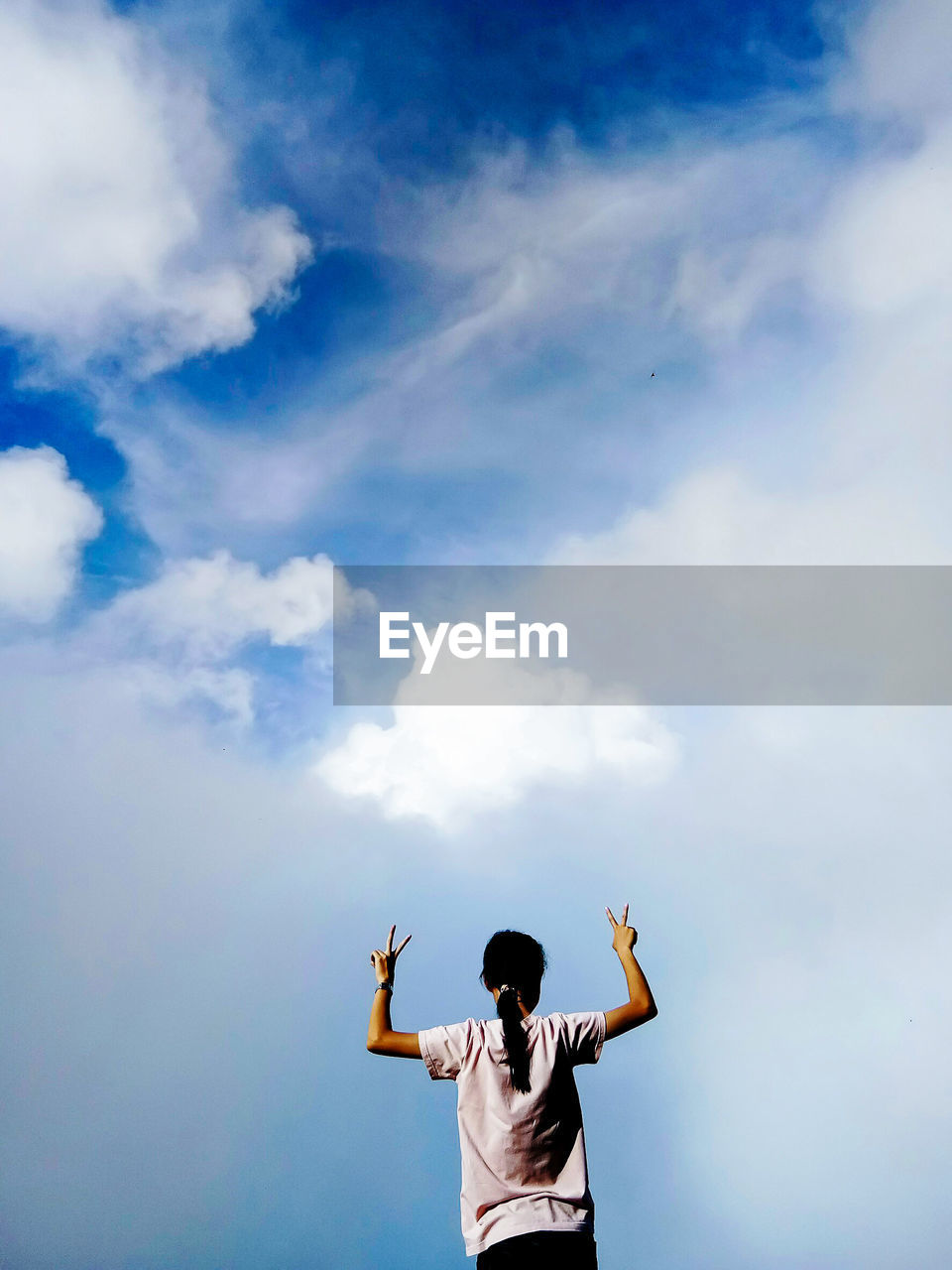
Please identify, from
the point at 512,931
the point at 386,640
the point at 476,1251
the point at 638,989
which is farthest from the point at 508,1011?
the point at 386,640

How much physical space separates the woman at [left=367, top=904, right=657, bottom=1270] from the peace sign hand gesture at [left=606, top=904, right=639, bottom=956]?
13 centimetres

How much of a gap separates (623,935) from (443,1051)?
0.98 metres

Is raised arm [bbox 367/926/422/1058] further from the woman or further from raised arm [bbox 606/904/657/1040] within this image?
raised arm [bbox 606/904/657/1040]

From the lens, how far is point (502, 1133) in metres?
3.12

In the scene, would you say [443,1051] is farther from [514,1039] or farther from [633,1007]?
[633,1007]

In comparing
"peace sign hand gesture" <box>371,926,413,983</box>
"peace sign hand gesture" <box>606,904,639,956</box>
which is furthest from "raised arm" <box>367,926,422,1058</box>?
"peace sign hand gesture" <box>606,904,639,956</box>

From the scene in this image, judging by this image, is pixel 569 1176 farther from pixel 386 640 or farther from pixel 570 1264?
pixel 386 640

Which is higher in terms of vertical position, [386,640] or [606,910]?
[386,640]

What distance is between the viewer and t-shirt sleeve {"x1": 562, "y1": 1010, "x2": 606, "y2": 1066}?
10.8ft

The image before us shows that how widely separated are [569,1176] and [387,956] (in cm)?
117

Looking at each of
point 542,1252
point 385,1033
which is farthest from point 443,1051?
point 542,1252

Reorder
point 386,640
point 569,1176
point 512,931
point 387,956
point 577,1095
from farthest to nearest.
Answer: point 386,640 < point 387,956 < point 512,931 < point 577,1095 < point 569,1176

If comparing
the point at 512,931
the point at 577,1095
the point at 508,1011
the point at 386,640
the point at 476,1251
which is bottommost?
the point at 476,1251

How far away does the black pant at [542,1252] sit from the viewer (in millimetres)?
2863
